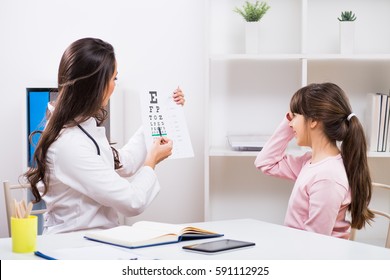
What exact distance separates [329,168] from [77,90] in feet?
3.09

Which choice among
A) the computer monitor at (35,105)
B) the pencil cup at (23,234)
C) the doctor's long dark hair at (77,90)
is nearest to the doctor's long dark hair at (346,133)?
the doctor's long dark hair at (77,90)

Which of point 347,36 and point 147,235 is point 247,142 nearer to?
point 347,36

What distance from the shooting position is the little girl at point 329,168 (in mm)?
2230

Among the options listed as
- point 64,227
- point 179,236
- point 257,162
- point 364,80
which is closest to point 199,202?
point 257,162

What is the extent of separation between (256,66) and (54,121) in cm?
140

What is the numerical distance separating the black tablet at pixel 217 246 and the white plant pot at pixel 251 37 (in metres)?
1.46

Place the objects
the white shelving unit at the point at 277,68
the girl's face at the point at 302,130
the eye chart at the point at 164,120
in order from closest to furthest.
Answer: the girl's face at the point at 302,130, the eye chart at the point at 164,120, the white shelving unit at the point at 277,68

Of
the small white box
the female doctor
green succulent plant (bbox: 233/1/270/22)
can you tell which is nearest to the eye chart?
the female doctor

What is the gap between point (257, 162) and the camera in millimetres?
2748

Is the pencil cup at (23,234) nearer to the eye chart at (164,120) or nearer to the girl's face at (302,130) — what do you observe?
the eye chart at (164,120)

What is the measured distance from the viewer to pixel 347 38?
3061 millimetres

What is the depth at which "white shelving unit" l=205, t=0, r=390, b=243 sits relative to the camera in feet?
10.7

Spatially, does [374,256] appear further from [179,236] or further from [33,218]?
[33,218]

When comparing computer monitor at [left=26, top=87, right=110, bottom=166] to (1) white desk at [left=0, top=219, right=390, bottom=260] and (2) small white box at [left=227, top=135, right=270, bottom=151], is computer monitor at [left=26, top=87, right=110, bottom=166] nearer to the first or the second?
(2) small white box at [left=227, top=135, right=270, bottom=151]
